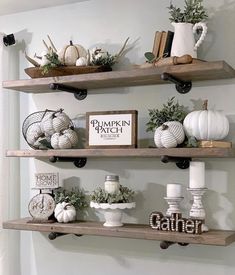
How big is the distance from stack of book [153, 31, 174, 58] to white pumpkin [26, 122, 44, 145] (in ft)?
2.49

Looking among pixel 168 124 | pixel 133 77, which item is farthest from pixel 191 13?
pixel 168 124

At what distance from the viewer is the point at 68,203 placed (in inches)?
98.8

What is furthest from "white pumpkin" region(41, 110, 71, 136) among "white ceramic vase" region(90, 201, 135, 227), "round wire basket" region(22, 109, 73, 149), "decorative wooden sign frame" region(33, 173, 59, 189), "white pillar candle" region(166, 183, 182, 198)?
"white pillar candle" region(166, 183, 182, 198)

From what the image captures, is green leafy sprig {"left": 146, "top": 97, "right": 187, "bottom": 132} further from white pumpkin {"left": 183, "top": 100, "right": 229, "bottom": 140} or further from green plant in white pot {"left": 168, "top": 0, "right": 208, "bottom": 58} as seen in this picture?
green plant in white pot {"left": 168, "top": 0, "right": 208, "bottom": 58}

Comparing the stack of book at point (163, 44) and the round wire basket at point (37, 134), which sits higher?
the stack of book at point (163, 44)

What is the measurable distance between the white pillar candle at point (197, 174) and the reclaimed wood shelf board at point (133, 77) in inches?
16.5

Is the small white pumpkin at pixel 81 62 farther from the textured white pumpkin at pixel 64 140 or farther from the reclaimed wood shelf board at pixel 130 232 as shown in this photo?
the reclaimed wood shelf board at pixel 130 232

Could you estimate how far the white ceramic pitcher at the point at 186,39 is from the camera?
2.22 metres

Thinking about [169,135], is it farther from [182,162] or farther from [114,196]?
[114,196]

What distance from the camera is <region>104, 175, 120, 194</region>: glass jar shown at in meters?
2.36

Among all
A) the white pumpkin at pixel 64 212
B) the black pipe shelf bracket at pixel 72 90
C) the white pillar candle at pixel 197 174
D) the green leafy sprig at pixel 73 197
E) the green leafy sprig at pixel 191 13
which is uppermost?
the green leafy sprig at pixel 191 13

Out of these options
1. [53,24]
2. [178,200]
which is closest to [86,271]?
[178,200]

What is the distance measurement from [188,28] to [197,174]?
2.27 feet

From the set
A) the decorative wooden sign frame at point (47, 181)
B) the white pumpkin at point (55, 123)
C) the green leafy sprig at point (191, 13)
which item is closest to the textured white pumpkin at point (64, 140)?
the white pumpkin at point (55, 123)
